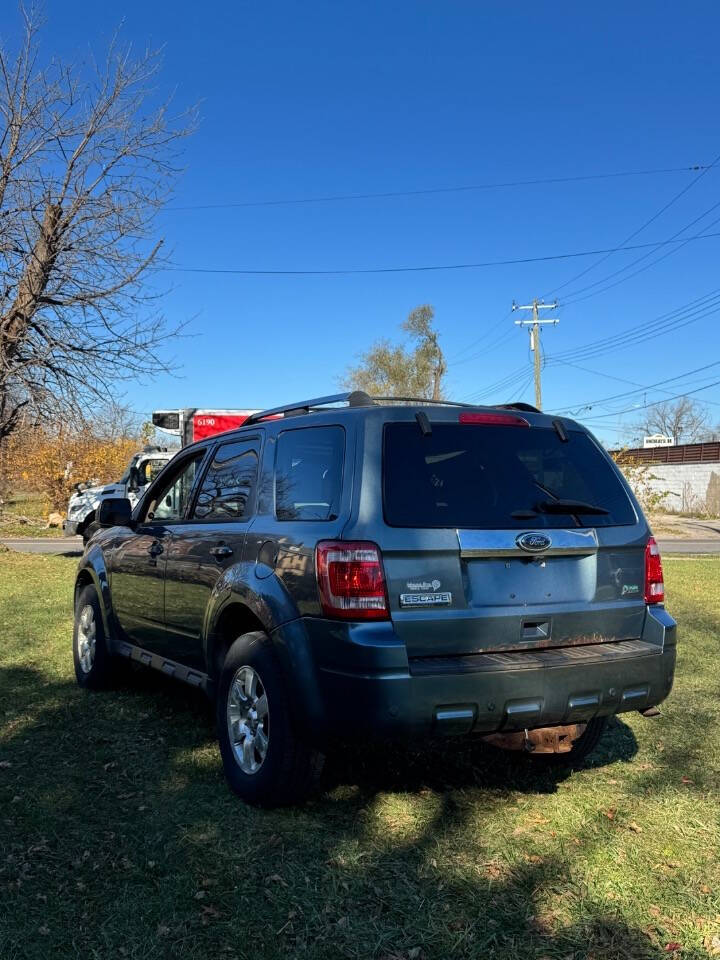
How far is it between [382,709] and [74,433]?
14.9 metres

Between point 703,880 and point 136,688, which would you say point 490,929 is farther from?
point 136,688

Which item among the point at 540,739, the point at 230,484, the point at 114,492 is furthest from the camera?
the point at 114,492

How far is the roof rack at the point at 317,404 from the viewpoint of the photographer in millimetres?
4316

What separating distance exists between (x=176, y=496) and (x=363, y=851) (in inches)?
109

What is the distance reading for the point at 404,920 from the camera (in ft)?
10.0

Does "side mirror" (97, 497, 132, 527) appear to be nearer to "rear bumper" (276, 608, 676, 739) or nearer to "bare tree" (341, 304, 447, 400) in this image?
"rear bumper" (276, 608, 676, 739)

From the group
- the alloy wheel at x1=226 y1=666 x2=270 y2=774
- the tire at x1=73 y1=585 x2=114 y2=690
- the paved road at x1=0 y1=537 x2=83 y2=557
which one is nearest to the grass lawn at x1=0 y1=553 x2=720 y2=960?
the alloy wheel at x1=226 y1=666 x2=270 y2=774

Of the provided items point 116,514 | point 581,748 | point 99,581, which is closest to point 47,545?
point 99,581

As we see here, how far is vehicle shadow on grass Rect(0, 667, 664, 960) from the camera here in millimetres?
2936

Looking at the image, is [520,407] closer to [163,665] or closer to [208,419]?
[163,665]

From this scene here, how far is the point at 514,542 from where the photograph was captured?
12.2ft

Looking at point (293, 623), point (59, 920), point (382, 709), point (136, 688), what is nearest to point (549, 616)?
point (382, 709)

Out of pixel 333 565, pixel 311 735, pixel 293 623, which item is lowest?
pixel 311 735

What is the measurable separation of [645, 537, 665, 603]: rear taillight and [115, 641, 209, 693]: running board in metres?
2.35
